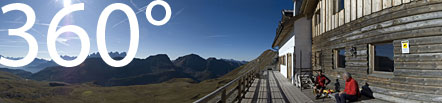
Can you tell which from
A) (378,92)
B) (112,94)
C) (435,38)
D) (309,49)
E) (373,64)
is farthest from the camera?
(112,94)

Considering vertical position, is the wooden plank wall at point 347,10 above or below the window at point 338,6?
below

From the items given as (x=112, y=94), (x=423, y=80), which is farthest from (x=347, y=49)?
(x=112, y=94)

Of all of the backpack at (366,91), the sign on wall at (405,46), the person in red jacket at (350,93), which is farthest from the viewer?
the backpack at (366,91)

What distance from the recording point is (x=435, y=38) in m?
3.62

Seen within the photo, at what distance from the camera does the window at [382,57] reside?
4555 mm

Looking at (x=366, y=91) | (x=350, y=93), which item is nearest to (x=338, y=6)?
(x=366, y=91)

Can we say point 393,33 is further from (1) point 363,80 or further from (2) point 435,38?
(1) point 363,80

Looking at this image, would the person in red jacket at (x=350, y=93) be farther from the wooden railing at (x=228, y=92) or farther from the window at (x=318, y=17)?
the window at (x=318, y=17)

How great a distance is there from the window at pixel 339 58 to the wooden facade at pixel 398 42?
242mm

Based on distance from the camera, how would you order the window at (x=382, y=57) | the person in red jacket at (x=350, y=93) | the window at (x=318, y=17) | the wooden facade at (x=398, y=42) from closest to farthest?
the wooden facade at (x=398, y=42), the window at (x=382, y=57), the person in red jacket at (x=350, y=93), the window at (x=318, y=17)

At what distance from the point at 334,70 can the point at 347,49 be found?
3.85 ft

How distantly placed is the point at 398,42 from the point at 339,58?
8.79 feet

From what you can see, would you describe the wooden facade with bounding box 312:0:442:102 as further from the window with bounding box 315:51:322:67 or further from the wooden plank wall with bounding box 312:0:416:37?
the window with bounding box 315:51:322:67

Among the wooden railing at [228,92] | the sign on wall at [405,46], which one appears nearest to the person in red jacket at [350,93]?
the sign on wall at [405,46]
